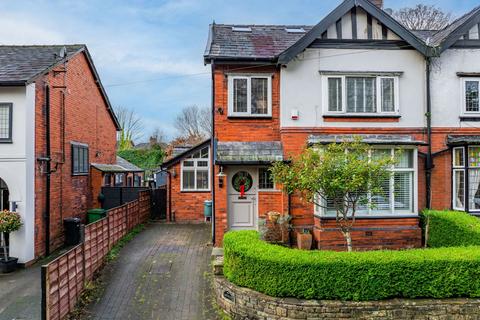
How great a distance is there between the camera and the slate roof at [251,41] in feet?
41.0

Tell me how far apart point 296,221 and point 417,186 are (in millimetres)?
3862

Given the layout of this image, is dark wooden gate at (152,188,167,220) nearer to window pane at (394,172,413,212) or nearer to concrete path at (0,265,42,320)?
concrete path at (0,265,42,320)

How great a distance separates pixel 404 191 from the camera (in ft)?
38.7

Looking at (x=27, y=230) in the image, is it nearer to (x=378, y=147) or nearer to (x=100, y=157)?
(x=100, y=157)

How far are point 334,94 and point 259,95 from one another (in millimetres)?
2437

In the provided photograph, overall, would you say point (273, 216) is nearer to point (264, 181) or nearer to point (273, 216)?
point (273, 216)

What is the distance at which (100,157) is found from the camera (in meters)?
20.9

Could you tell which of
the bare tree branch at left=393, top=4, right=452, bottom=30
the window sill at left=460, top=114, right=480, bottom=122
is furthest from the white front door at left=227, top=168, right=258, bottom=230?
the bare tree branch at left=393, top=4, right=452, bottom=30

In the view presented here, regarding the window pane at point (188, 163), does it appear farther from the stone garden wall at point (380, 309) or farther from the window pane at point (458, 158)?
the stone garden wall at point (380, 309)

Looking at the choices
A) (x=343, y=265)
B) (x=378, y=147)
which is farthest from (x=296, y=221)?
(x=343, y=265)

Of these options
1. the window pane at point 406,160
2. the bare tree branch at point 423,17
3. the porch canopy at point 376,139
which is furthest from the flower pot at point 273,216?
the bare tree branch at point 423,17

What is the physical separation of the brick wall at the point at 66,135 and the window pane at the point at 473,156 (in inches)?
556

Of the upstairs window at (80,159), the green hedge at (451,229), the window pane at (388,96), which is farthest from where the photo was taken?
the upstairs window at (80,159)

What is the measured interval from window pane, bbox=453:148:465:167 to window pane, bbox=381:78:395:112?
245cm
